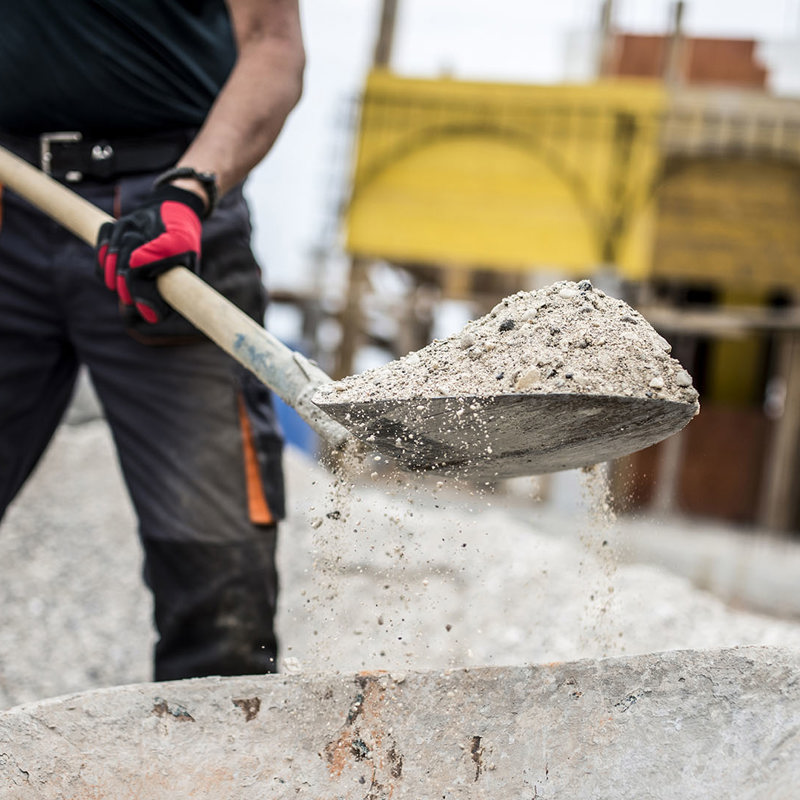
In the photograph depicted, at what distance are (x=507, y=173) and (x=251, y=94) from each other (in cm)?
595

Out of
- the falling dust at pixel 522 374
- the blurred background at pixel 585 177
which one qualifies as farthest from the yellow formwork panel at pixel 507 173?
the falling dust at pixel 522 374

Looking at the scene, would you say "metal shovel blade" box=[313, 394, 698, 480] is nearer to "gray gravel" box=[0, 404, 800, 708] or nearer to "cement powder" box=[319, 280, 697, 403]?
"cement powder" box=[319, 280, 697, 403]

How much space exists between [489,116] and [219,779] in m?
6.77

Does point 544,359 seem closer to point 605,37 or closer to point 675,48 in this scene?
point 675,48

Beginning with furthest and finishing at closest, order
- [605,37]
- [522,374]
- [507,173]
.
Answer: [605,37]
[507,173]
[522,374]

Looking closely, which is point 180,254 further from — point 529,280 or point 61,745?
point 529,280

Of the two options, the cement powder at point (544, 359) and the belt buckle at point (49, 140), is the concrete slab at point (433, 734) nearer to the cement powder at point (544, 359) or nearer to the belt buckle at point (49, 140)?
the cement powder at point (544, 359)

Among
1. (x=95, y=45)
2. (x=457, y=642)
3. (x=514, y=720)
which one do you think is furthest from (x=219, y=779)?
(x=457, y=642)

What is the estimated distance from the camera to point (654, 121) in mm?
7293

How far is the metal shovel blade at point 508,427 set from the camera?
52.1 inches

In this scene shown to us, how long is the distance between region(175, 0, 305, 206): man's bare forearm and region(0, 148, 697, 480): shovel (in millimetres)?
231

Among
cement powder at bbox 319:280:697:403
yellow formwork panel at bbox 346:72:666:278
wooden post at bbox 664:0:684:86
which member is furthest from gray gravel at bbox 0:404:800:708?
wooden post at bbox 664:0:684:86

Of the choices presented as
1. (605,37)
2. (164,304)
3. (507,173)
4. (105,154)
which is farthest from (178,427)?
(605,37)

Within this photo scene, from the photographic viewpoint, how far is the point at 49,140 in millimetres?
1893
